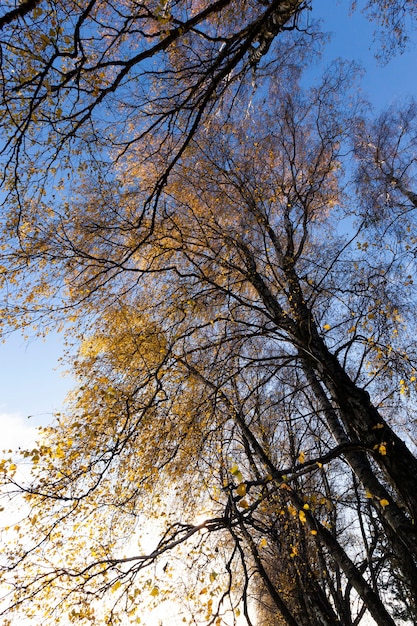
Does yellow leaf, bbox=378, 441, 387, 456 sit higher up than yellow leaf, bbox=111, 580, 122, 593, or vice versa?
yellow leaf, bbox=111, 580, 122, 593

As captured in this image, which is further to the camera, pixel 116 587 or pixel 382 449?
pixel 382 449

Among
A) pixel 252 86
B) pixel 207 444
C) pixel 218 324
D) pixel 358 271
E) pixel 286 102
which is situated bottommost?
pixel 207 444

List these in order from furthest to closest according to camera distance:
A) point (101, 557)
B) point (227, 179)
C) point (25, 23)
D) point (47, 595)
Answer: point (227, 179) → point (101, 557) → point (47, 595) → point (25, 23)

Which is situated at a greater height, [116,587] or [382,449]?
[116,587]

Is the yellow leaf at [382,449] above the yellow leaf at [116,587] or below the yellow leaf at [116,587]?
below

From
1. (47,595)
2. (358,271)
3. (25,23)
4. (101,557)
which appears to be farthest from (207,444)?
(25,23)

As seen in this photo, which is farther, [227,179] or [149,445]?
[227,179]

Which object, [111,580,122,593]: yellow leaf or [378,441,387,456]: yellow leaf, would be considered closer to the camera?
[111,580,122,593]: yellow leaf

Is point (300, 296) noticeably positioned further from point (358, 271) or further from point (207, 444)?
point (207, 444)

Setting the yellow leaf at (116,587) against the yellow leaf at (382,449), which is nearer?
the yellow leaf at (116,587)

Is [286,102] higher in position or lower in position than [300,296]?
higher

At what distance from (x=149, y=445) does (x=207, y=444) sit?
0.80m

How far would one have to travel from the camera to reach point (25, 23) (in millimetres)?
2625

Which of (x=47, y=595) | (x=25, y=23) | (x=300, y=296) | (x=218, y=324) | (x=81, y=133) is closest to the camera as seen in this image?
(x=25, y=23)
